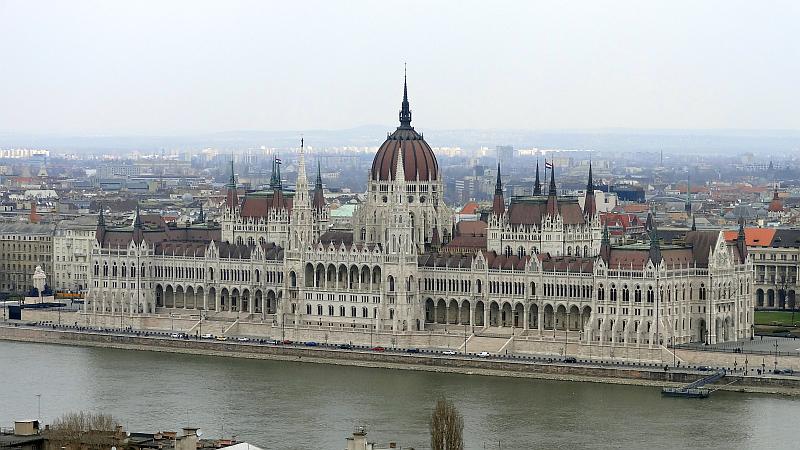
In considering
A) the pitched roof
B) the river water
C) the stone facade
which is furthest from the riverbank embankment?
the pitched roof

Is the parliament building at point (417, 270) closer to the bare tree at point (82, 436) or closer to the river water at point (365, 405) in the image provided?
the river water at point (365, 405)

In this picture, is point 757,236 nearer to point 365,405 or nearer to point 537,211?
A: point 537,211

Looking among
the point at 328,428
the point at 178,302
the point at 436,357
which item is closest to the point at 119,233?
the point at 178,302

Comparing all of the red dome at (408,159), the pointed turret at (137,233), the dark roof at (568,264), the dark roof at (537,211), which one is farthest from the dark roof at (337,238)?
the dark roof at (568,264)

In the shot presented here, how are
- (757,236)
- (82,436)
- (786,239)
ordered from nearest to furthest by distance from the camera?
(82,436) → (786,239) → (757,236)

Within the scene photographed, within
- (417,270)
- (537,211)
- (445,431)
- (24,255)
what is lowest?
(445,431)

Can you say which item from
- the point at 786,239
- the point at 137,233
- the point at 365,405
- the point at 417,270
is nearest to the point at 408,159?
the point at 417,270

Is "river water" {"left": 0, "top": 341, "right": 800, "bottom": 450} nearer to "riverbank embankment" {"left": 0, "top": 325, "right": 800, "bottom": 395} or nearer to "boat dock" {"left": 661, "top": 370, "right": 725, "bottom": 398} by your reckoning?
"boat dock" {"left": 661, "top": 370, "right": 725, "bottom": 398}

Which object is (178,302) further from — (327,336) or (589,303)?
(589,303)
